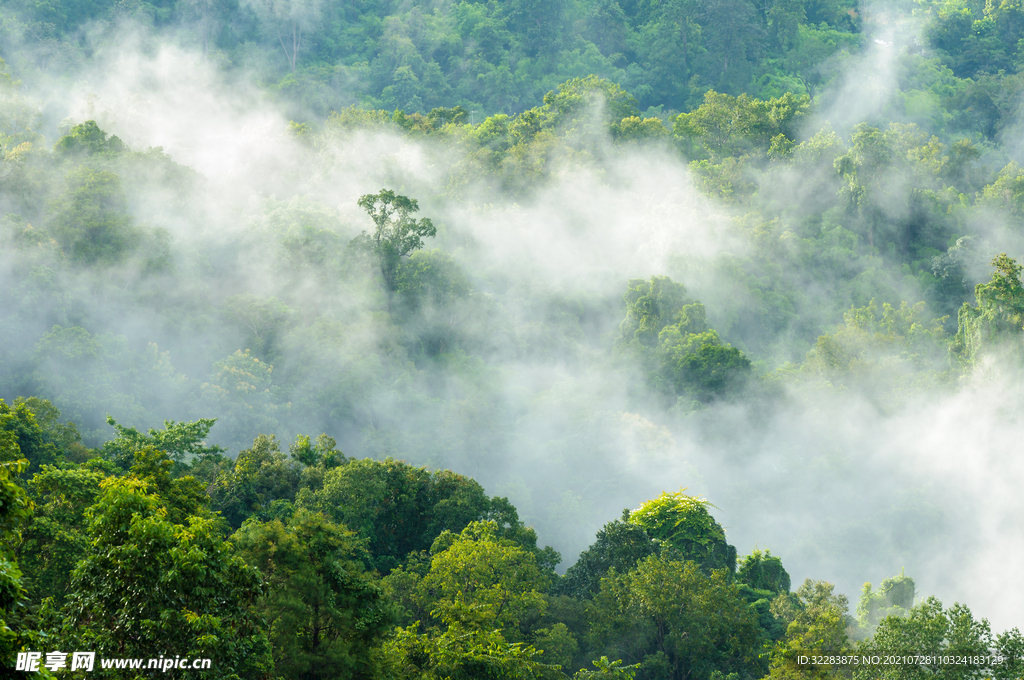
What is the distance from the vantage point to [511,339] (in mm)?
59094

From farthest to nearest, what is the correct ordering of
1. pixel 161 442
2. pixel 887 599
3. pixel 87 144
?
pixel 87 144, pixel 887 599, pixel 161 442

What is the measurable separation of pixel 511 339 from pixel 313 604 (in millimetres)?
38232

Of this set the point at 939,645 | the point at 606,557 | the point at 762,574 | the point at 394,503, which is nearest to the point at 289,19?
the point at 394,503

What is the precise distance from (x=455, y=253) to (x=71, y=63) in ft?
112

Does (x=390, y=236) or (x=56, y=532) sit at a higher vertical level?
(x=390, y=236)

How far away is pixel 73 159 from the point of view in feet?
186

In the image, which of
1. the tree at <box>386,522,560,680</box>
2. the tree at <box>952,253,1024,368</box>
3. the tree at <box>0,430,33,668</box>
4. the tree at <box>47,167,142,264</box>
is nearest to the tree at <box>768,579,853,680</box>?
the tree at <box>386,522,560,680</box>

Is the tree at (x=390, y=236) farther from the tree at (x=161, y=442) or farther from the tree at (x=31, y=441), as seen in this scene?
the tree at (x=31, y=441)

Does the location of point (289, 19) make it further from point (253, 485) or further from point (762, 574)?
point (762, 574)

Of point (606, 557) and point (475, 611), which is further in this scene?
point (606, 557)

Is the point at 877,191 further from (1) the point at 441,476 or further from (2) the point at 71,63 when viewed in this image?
(2) the point at 71,63

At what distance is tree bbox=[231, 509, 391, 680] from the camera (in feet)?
68.9

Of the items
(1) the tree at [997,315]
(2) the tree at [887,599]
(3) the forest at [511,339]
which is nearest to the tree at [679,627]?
(3) the forest at [511,339]

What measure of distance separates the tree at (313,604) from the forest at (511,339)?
0.26 feet
